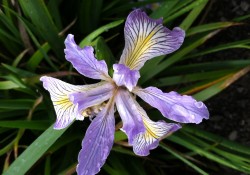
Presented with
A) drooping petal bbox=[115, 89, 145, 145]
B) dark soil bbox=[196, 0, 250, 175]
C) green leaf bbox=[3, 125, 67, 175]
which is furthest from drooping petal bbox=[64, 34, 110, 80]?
dark soil bbox=[196, 0, 250, 175]

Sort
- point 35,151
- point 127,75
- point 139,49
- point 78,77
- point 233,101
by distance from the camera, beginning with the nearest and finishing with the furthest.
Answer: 1. point 127,75
2. point 139,49
3. point 35,151
4. point 78,77
5. point 233,101

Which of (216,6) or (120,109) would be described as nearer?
Answer: (120,109)

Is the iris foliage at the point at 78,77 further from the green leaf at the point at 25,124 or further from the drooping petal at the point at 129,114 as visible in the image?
the drooping petal at the point at 129,114

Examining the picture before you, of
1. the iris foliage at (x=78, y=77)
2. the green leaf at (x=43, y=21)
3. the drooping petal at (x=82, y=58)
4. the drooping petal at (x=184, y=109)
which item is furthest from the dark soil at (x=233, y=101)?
the drooping petal at (x=82, y=58)

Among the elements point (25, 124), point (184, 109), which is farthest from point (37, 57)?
point (184, 109)

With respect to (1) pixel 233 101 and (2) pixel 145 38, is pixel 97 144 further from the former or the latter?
(1) pixel 233 101

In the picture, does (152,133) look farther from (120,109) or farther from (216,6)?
(216,6)

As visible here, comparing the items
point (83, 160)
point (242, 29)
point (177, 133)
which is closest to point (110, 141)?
point (83, 160)
